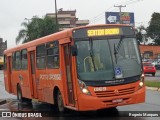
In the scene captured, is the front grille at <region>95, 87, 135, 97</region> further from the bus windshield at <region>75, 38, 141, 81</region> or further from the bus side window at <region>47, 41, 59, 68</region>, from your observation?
the bus side window at <region>47, 41, 59, 68</region>

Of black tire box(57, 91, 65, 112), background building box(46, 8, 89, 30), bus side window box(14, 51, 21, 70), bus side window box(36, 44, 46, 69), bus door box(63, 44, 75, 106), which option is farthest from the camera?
background building box(46, 8, 89, 30)

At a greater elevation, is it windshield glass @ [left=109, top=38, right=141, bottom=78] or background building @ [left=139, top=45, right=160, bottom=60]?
background building @ [left=139, top=45, right=160, bottom=60]

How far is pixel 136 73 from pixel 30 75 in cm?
642

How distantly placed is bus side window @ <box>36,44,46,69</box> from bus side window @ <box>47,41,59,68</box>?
49cm

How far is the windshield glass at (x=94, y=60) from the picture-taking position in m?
Answer: 13.0

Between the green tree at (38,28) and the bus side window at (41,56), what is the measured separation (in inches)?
2182

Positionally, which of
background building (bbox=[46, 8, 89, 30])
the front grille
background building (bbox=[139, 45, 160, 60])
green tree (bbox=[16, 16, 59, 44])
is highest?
background building (bbox=[46, 8, 89, 30])

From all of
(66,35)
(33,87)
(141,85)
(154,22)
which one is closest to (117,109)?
(141,85)

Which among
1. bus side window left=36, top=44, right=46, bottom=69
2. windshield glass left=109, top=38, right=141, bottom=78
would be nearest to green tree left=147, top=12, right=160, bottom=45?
bus side window left=36, top=44, right=46, bottom=69

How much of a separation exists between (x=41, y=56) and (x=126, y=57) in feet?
14.2

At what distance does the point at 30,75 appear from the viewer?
61.0 ft

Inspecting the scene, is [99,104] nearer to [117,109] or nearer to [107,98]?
[107,98]

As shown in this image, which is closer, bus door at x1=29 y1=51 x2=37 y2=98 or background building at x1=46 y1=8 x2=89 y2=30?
bus door at x1=29 y1=51 x2=37 y2=98

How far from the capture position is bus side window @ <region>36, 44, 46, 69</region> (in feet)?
53.9
